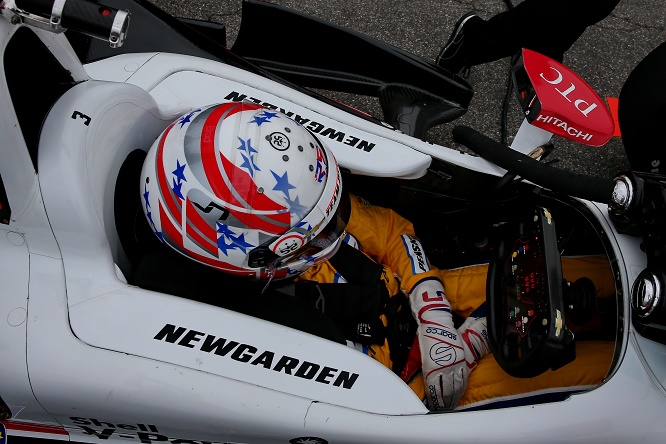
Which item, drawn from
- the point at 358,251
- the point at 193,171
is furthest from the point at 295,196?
the point at 358,251

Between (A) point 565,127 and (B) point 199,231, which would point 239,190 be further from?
(A) point 565,127

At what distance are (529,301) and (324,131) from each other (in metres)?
0.82

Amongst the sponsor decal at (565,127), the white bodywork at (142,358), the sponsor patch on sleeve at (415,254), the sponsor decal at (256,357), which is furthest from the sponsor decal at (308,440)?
the sponsor decal at (565,127)

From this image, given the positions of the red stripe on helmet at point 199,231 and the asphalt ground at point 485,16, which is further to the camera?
the asphalt ground at point 485,16

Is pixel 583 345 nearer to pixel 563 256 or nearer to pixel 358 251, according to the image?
pixel 563 256

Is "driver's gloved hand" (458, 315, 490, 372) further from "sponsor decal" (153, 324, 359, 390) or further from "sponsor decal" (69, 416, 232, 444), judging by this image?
"sponsor decal" (69, 416, 232, 444)

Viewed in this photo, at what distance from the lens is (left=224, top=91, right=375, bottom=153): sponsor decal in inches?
74.7

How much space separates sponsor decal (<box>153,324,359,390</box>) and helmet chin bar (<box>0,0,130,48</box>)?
68 cm

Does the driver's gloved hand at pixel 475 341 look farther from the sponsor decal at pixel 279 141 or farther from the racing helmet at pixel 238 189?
the sponsor decal at pixel 279 141

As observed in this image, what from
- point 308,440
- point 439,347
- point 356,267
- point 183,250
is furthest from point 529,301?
point 183,250

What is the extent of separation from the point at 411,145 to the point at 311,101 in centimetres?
37

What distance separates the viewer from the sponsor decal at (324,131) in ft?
6.23

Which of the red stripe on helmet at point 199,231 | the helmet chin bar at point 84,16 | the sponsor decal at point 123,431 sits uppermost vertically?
the helmet chin bar at point 84,16

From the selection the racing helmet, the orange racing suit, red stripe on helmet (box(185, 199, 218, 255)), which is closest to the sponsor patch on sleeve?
the orange racing suit
